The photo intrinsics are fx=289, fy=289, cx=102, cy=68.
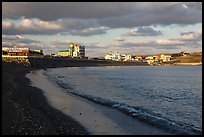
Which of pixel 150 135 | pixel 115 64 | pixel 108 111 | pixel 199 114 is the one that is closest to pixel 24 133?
pixel 150 135

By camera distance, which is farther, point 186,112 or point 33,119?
point 186,112

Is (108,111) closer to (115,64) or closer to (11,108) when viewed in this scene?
(11,108)

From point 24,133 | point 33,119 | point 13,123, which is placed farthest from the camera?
point 33,119

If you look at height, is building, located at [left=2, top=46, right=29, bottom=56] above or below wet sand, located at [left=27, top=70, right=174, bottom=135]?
above

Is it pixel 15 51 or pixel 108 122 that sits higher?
pixel 15 51

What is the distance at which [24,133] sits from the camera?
37.4 feet

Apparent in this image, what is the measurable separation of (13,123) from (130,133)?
17.2ft

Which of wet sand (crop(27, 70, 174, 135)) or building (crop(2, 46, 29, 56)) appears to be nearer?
wet sand (crop(27, 70, 174, 135))

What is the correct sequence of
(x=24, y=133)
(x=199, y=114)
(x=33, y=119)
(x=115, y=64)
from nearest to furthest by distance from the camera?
(x=24, y=133) < (x=33, y=119) < (x=199, y=114) < (x=115, y=64)

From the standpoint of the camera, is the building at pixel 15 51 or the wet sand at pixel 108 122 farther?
the building at pixel 15 51

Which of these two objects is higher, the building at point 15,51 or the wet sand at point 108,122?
the building at point 15,51

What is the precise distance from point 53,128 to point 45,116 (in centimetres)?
289

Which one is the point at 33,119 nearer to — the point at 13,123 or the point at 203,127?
the point at 13,123

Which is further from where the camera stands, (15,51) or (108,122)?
(15,51)
